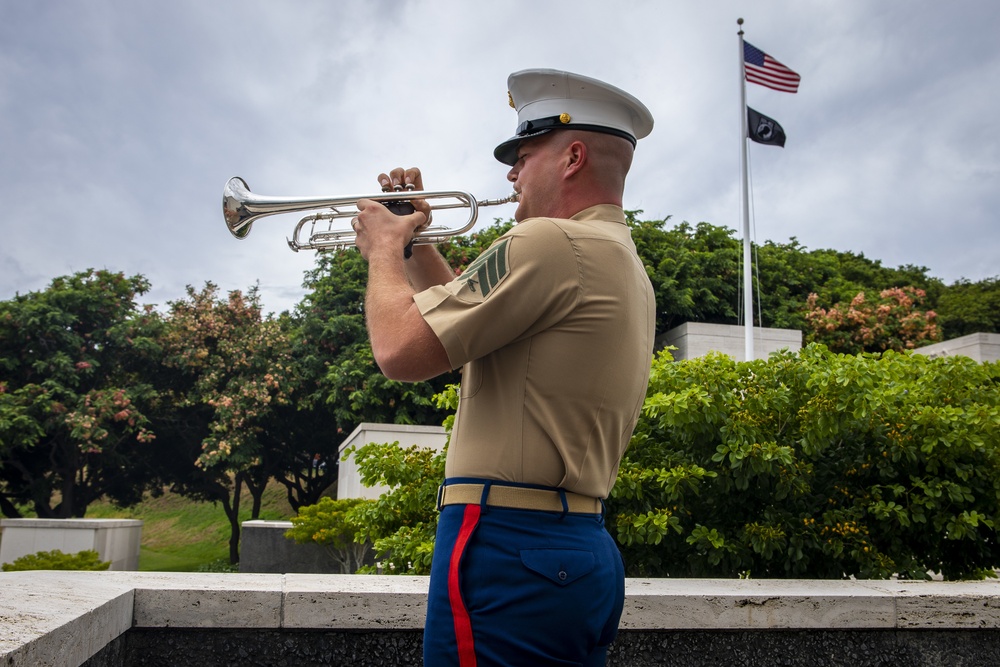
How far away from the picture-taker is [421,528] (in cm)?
550

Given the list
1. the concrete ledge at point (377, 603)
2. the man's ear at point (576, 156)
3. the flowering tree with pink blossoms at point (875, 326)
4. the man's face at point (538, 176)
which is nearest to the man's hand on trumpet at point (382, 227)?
the man's face at point (538, 176)

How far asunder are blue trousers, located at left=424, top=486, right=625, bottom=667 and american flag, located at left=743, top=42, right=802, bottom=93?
1547cm

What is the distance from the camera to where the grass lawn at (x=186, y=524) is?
2998 centimetres

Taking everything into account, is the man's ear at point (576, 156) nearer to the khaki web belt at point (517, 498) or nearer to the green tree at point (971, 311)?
the khaki web belt at point (517, 498)

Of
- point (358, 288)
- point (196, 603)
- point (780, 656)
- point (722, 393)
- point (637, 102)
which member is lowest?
point (780, 656)

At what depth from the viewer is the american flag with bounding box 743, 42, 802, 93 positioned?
15.6 m

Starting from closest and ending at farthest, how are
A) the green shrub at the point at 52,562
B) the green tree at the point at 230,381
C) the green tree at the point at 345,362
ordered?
the green shrub at the point at 52,562 < the green tree at the point at 345,362 < the green tree at the point at 230,381

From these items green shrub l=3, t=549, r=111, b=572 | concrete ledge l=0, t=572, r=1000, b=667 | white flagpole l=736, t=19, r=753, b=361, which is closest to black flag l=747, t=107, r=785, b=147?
white flagpole l=736, t=19, r=753, b=361

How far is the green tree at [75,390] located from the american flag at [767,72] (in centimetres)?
1667

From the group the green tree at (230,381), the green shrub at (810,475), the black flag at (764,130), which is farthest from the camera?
the green tree at (230,381)

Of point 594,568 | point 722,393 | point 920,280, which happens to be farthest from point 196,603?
point 920,280

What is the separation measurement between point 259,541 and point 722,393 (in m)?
11.5

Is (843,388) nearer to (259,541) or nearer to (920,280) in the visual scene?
(259,541)

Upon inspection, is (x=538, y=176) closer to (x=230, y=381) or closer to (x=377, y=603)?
(x=377, y=603)
